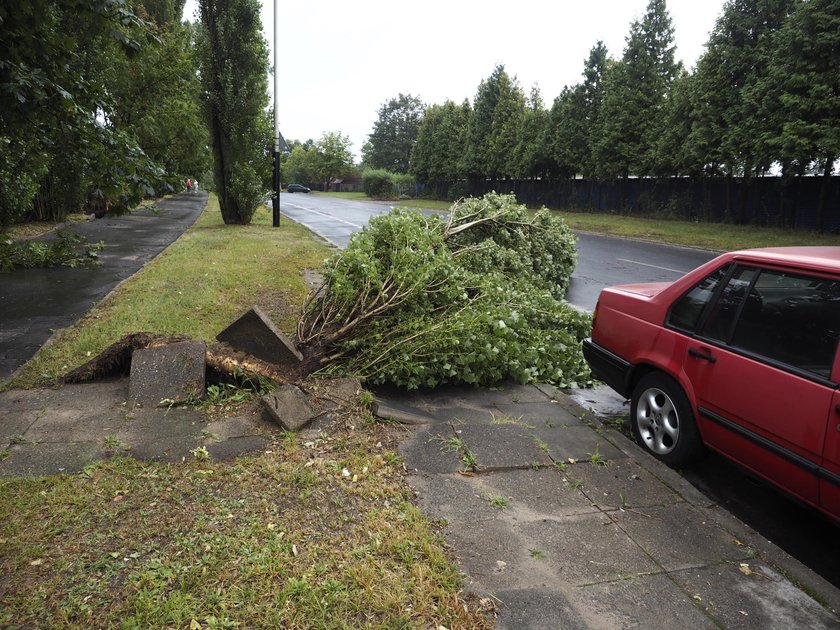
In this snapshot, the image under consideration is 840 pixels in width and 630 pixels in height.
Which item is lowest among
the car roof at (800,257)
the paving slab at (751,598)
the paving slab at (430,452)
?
the paving slab at (751,598)

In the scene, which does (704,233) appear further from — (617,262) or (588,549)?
(588,549)

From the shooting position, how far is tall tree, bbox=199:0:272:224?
1880 centimetres

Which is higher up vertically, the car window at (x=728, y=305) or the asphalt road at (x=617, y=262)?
the car window at (x=728, y=305)

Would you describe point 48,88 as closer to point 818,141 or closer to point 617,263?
point 617,263

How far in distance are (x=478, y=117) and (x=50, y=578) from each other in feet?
147

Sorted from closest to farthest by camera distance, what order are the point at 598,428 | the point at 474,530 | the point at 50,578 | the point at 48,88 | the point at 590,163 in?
the point at 50,578, the point at 474,530, the point at 598,428, the point at 48,88, the point at 590,163

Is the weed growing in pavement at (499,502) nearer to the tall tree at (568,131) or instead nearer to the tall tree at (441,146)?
the tall tree at (568,131)

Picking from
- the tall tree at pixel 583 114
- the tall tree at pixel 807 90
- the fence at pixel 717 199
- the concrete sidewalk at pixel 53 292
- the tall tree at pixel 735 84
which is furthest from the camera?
the tall tree at pixel 583 114

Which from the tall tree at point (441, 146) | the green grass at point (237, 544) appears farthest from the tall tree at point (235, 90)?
the tall tree at point (441, 146)

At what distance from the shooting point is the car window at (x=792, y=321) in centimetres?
303

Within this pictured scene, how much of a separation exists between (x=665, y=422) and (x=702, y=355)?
2.10 ft

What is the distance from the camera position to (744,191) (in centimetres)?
2372

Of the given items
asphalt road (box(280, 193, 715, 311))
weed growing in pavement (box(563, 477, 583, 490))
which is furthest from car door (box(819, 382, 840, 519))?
asphalt road (box(280, 193, 715, 311))

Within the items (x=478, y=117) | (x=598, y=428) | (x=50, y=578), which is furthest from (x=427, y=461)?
(x=478, y=117)
